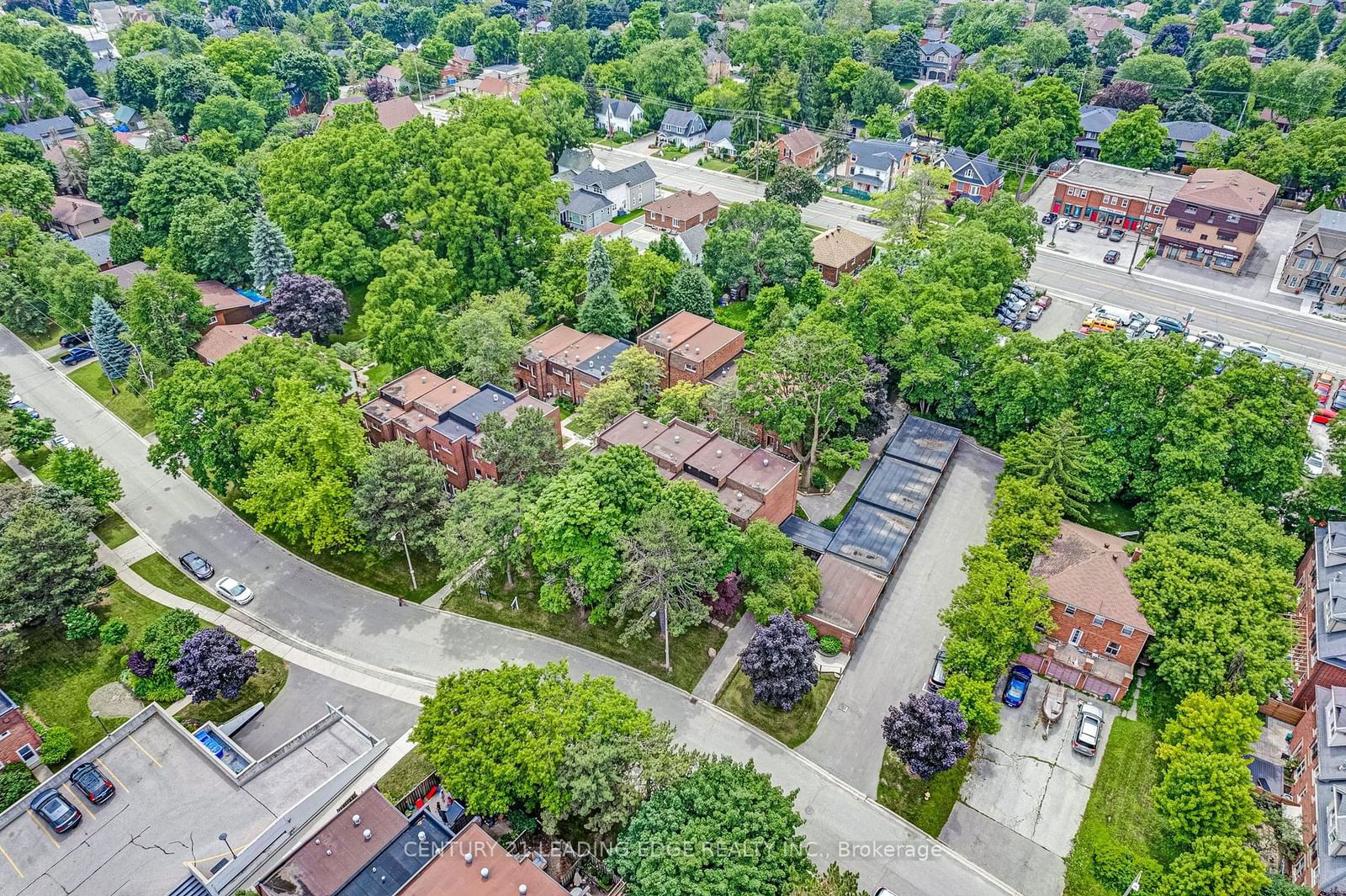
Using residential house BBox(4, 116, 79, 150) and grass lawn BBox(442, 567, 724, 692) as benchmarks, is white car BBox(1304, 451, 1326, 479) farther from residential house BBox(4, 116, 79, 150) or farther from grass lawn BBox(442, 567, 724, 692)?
residential house BBox(4, 116, 79, 150)

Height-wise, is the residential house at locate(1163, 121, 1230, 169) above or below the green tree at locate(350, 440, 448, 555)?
below

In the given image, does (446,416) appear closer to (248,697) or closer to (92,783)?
(248,697)

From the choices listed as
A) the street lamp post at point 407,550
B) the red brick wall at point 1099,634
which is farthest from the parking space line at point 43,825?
the red brick wall at point 1099,634

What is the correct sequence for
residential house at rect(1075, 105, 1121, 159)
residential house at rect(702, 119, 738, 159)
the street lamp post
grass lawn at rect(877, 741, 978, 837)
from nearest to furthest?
grass lawn at rect(877, 741, 978, 837) → the street lamp post → residential house at rect(1075, 105, 1121, 159) → residential house at rect(702, 119, 738, 159)

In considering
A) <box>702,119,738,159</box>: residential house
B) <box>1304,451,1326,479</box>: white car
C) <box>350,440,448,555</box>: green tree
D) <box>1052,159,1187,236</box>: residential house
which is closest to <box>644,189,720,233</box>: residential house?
<box>702,119,738,159</box>: residential house

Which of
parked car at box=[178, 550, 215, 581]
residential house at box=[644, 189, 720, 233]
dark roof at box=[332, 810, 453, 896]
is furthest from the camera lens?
residential house at box=[644, 189, 720, 233]

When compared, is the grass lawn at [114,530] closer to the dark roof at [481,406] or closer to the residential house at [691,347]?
the dark roof at [481,406]
